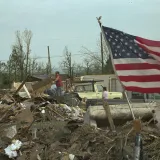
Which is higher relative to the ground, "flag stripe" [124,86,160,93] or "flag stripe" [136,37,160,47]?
"flag stripe" [136,37,160,47]

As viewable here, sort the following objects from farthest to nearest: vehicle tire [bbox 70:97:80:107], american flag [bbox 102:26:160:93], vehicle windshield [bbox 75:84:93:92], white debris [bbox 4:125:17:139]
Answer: vehicle windshield [bbox 75:84:93:92]
vehicle tire [bbox 70:97:80:107]
white debris [bbox 4:125:17:139]
american flag [bbox 102:26:160:93]

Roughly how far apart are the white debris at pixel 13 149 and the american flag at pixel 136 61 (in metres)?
2.98

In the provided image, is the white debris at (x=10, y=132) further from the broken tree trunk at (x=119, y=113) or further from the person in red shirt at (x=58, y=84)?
the person in red shirt at (x=58, y=84)

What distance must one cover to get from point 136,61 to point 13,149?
344 centimetres

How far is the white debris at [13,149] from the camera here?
847cm

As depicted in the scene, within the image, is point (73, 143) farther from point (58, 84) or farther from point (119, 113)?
point (58, 84)

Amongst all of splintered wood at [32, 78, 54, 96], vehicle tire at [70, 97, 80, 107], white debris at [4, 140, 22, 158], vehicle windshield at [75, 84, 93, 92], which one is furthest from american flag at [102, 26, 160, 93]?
vehicle windshield at [75, 84, 93, 92]

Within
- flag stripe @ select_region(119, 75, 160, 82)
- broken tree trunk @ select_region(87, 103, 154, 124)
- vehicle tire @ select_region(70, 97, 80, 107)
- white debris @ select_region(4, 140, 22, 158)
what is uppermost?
flag stripe @ select_region(119, 75, 160, 82)

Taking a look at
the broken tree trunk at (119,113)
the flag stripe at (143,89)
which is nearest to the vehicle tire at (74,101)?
the broken tree trunk at (119,113)

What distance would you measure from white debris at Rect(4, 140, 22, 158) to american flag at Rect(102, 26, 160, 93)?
9.77 feet

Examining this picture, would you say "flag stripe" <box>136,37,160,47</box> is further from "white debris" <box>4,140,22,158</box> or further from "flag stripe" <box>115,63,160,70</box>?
"white debris" <box>4,140,22,158</box>

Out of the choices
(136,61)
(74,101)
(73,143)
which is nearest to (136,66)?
(136,61)

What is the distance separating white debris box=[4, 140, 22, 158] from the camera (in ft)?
27.8

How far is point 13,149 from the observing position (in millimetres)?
8633
